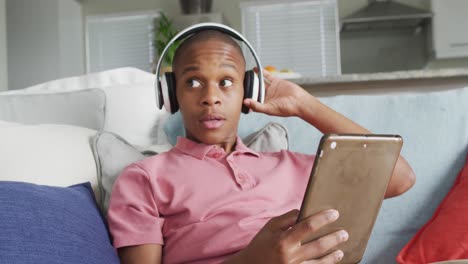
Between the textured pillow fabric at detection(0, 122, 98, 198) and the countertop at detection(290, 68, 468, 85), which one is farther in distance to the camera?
the countertop at detection(290, 68, 468, 85)

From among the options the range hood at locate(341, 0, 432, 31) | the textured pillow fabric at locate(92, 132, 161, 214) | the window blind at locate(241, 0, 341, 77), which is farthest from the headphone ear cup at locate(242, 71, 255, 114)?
the window blind at locate(241, 0, 341, 77)

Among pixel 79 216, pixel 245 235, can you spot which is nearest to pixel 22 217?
pixel 79 216

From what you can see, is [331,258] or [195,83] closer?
[331,258]

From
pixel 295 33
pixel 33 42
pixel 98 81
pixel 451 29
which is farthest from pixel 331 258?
pixel 295 33

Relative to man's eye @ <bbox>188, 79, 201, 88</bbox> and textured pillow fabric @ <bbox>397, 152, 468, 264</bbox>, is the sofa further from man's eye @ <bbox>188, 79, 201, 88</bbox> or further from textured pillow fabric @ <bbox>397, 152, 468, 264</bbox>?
man's eye @ <bbox>188, 79, 201, 88</bbox>

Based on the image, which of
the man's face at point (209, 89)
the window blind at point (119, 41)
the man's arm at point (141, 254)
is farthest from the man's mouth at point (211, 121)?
the window blind at point (119, 41)

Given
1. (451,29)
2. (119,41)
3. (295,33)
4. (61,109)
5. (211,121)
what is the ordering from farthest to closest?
1. (119,41)
2. (295,33)
3. (451,29)
4. (61,109)
5. (211,121)

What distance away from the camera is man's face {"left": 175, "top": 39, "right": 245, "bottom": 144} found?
110 centimetres

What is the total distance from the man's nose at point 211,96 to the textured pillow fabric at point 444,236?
515mm

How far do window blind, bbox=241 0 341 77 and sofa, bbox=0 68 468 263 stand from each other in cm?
398

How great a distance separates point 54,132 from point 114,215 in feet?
0.92

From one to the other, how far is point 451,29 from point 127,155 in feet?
14.6

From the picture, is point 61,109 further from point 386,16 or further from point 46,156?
point 386,16

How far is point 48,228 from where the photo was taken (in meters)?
0.82
